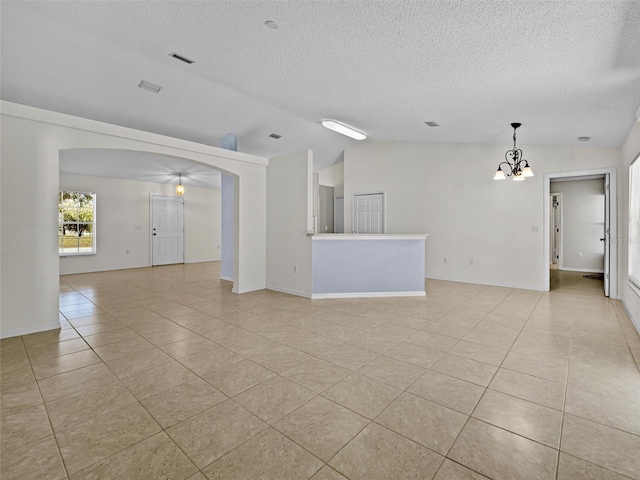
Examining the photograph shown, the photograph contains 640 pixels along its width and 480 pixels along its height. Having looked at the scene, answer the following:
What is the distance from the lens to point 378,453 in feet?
5.12

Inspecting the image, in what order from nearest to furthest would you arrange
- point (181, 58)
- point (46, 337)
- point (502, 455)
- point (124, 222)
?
point (502, 455), point (46, 337), point (181, 58), point (124, 222)

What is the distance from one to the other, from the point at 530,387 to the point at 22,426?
10.6 ft

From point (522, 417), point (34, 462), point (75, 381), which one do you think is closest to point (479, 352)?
point (522, 417)

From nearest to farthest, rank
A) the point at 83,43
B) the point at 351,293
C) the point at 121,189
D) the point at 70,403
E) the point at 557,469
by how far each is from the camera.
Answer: the point at 557,469
the point at 70,403
the point at 83,43
the point at 351,293
the point at 121,189

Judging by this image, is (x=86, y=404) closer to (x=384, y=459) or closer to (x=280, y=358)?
(x=280, y=358)

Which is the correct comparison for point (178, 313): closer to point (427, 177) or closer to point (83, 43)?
point (83, 43)

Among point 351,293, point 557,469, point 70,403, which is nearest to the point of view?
point 557,469

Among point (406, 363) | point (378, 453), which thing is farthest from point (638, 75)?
point (378, 453)

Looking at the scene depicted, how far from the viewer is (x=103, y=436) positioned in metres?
1.68

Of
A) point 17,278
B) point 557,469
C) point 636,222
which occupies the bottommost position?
point 557,469

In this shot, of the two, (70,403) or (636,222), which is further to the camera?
(636,222)

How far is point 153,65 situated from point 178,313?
3.22 m

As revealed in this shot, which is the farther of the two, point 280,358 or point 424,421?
point 280,358

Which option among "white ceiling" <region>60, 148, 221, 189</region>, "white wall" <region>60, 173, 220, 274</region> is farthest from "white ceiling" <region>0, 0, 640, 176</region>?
"white wall" <region>60, 173, 220, 274</region>
